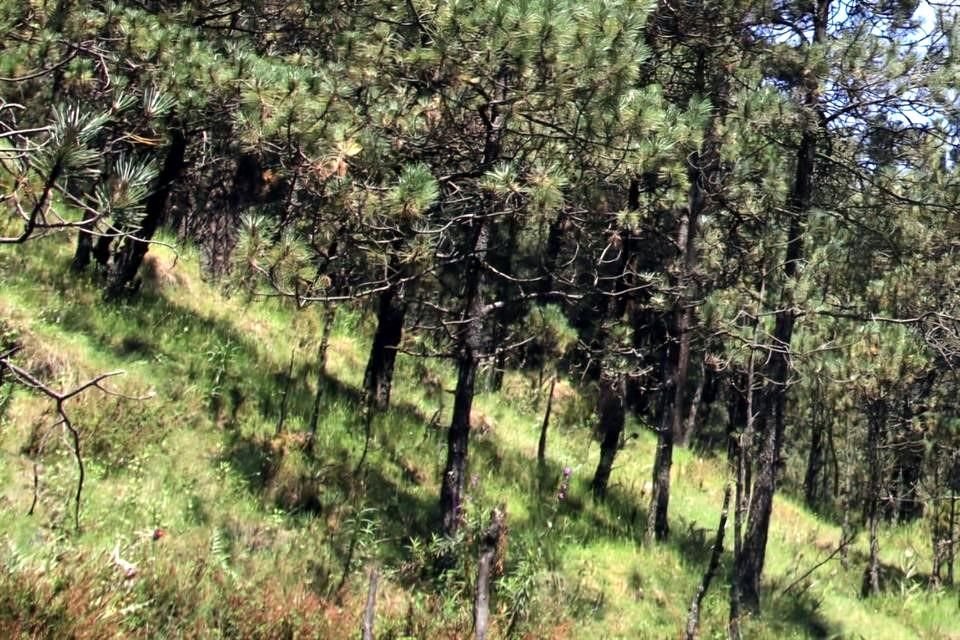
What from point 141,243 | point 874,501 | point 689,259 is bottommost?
point 874,501

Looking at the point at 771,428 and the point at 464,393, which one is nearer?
the point at 464,393

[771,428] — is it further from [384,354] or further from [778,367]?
[384,354]

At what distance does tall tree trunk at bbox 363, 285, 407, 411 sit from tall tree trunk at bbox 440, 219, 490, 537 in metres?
2.57

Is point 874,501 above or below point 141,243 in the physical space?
below

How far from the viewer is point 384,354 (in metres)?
10.7

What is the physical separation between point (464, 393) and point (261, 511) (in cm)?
220

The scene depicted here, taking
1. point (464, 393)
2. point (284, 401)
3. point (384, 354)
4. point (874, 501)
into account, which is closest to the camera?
point (464, 393)

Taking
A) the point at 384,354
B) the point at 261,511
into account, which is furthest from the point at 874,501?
the point at 261,511

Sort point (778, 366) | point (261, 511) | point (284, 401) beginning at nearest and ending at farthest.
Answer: point (261, 511) < point (284, 401) < point (778, 366)

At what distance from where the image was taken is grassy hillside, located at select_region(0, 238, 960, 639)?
5.09m

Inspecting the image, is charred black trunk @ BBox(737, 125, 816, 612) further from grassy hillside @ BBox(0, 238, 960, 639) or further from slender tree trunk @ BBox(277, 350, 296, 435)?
slender tree trunk @ BBox(277, 350, 296, 435)

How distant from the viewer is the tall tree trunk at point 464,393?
23.7 ft

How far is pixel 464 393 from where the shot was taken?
24.3 ft

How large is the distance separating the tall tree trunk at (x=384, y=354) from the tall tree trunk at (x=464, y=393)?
8.42 feet
